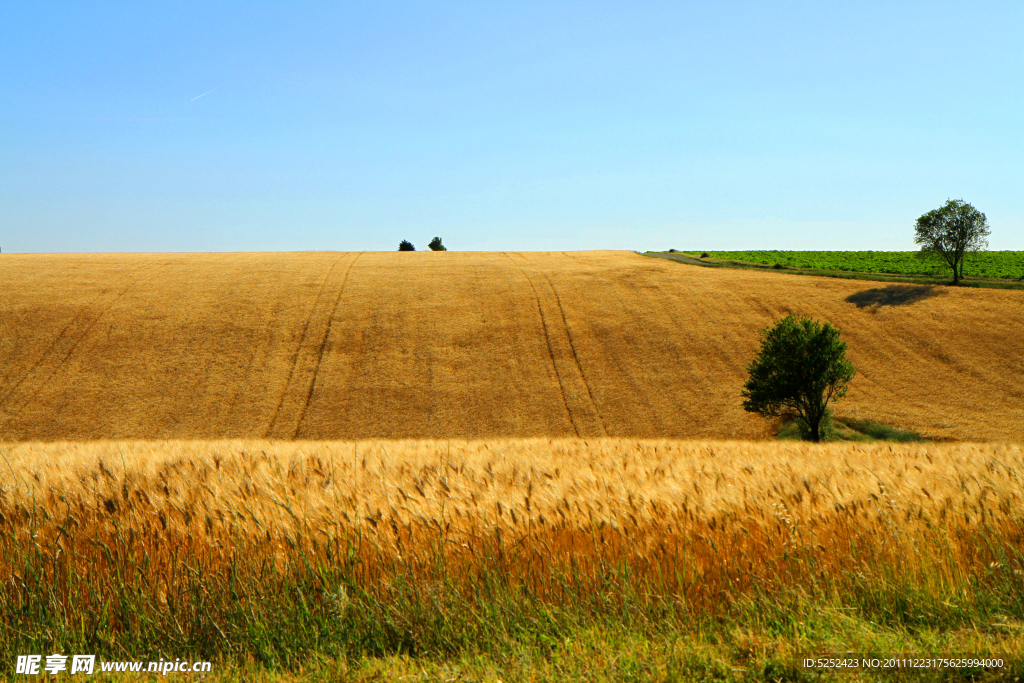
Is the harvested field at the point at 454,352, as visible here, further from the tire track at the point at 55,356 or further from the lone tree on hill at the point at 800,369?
the lone tree on hill at the point at 800,369

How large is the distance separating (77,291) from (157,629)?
47915 mm

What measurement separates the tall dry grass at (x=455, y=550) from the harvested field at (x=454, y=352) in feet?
70.6

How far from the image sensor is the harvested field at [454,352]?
26.8 meters

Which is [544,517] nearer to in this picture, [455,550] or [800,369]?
[455,550]

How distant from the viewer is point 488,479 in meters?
4.62

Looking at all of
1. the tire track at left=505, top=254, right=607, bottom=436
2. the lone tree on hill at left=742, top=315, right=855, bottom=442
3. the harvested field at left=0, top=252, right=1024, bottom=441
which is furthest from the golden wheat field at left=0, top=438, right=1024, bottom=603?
the tire track at left=505, top=254, right=607, bottom=436

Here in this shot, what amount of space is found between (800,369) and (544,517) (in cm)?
1912

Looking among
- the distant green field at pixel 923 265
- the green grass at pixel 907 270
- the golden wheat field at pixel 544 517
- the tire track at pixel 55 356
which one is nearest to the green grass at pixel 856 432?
the golden wheat field at pixel 544 517

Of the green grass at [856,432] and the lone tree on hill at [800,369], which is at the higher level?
the lone tree on hill at [800,369]

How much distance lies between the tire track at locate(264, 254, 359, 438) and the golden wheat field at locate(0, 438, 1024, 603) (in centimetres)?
2229

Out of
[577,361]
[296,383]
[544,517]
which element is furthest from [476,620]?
[577,361]

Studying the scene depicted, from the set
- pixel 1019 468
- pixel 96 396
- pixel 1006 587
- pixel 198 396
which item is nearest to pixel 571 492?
pixel 1006 587

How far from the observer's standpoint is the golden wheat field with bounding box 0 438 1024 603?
354 cm

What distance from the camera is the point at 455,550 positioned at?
142 inches
